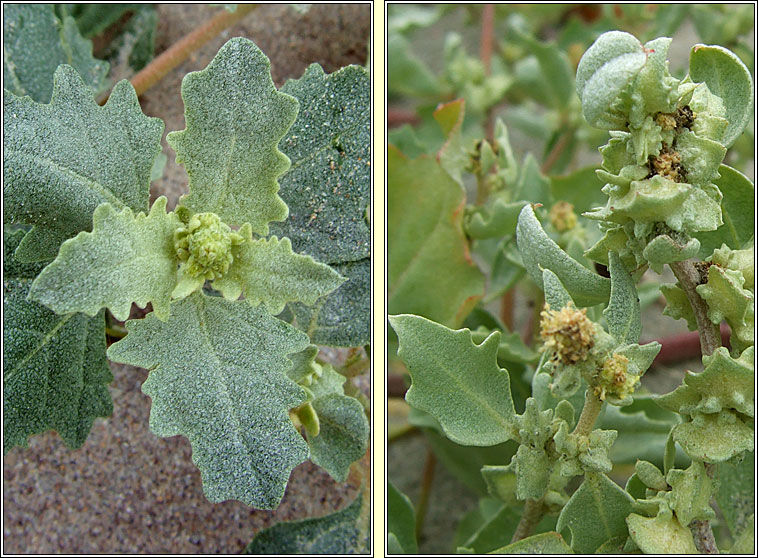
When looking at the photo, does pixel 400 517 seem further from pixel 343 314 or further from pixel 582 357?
pixel 582 357

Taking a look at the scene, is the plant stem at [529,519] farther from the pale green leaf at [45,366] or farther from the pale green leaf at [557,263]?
the pale green leaf at [45,366]

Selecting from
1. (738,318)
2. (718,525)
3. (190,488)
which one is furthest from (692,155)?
(190,488)

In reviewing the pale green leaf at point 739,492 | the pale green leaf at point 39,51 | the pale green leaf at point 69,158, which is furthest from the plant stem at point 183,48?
the pale green leaf at point 739,492

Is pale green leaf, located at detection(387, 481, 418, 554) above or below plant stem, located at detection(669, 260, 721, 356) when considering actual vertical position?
below

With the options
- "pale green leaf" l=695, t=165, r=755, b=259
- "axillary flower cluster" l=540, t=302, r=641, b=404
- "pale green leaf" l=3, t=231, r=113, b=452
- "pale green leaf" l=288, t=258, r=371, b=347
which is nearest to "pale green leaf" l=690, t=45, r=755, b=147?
"pale green leaf" l=695, t=165, r=755, b=259

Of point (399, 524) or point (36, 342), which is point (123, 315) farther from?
point (399, 524)

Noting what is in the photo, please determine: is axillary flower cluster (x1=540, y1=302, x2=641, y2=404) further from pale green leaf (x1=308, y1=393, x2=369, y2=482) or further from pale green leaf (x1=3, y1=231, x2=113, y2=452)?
pale green leaf (x1=3, y1=231, x2=113, y2=452)
